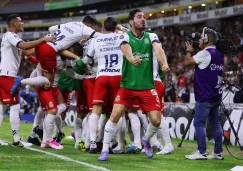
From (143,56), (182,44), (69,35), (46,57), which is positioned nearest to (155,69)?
(69,35)

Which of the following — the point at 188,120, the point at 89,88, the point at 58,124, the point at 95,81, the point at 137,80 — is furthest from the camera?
the point at 188,120

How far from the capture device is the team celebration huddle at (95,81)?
23.7ft

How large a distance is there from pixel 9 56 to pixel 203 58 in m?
3.23

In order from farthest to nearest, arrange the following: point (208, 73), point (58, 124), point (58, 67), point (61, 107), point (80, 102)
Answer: point (58, 124) → point (61, 107) → point (80, 102) → point (58, 67) → point (208, 73)

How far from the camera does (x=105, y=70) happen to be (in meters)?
7.96

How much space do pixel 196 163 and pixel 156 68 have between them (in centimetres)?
212

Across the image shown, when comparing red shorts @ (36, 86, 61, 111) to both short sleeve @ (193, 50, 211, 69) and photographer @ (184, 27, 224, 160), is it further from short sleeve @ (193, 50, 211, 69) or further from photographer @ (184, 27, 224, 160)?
short sleeve @ (193, 50, 211, 69)

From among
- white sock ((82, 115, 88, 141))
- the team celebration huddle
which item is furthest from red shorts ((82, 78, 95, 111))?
white sock ((82, 115, 88, 141))

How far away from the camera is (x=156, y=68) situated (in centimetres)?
889

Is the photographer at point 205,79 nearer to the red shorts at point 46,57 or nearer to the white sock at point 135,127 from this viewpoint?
the white sock at point 135,127

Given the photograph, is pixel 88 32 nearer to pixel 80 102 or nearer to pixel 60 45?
pixel 60 45

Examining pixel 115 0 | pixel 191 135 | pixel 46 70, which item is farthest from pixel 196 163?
pixel 115 0

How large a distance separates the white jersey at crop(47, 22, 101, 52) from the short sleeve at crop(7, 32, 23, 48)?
520 millimetres

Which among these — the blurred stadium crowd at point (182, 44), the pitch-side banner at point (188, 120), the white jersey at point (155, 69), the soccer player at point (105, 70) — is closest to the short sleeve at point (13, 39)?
the soccer player at point (105, 70)
